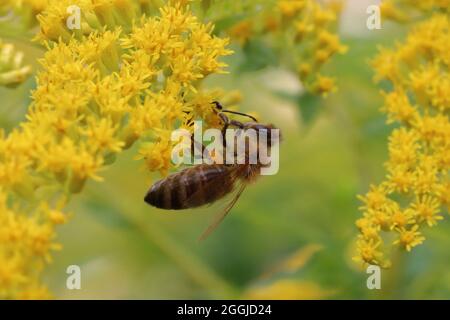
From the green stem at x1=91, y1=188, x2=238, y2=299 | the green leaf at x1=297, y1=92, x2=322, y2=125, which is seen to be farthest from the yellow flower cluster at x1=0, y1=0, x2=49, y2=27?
the green leaf at x1=297, y1=92, x2=322, y2=125

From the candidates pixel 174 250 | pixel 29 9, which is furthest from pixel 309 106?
pixel 29 9

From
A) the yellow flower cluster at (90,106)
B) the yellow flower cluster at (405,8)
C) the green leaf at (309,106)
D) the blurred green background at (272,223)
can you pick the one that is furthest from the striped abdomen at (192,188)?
the yellow flower cluster at (405,8)

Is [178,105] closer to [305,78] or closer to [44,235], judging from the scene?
[44,235]

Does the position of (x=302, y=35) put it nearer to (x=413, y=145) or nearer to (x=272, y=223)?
(x=413, y=145)

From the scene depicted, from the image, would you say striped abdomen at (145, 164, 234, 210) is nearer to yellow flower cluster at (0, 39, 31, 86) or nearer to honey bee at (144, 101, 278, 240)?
honey bee at (144, 101, 278, 240)

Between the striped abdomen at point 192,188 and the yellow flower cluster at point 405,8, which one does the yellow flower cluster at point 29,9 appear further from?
the yellow flower cluster at point 405,8

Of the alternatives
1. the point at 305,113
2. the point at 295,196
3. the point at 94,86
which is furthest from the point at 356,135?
the point at 94,86
